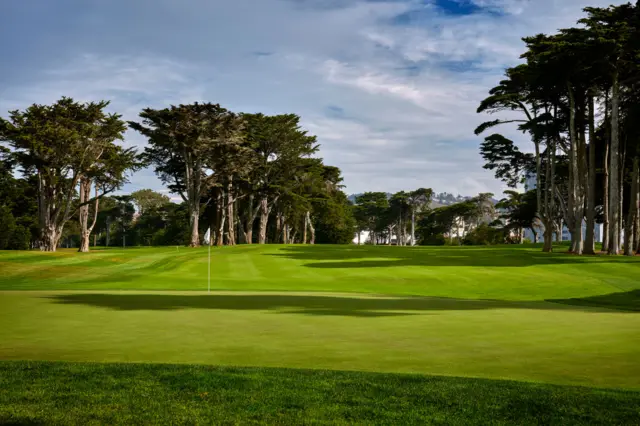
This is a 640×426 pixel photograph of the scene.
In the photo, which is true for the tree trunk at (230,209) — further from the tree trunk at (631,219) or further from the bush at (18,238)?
the tree trunk at (631,219)

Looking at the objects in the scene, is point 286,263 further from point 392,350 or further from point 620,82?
point 392,350

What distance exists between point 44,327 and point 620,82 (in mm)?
42902

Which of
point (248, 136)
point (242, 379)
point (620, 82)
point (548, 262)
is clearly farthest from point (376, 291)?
point (248, 136)

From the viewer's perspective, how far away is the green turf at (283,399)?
19.9ft

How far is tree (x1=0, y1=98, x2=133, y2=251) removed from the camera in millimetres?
53531

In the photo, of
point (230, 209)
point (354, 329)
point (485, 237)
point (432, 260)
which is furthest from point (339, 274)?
point (485, 237)

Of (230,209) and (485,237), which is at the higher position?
(230,209)

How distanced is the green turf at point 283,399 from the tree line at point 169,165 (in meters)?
50.2

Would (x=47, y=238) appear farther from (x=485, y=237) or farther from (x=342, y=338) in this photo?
(x=485, y=237)

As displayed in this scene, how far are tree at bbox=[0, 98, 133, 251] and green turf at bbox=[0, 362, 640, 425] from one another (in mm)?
50242

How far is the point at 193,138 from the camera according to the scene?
61156mm

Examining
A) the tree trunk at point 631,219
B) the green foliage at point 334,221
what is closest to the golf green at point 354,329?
the tree trunk at point 631,219

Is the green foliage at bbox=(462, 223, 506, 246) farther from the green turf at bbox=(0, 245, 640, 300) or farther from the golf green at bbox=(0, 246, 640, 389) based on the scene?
the golf green at bbox=(0, 246, 640, 389)

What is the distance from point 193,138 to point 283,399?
56643 millimetres
